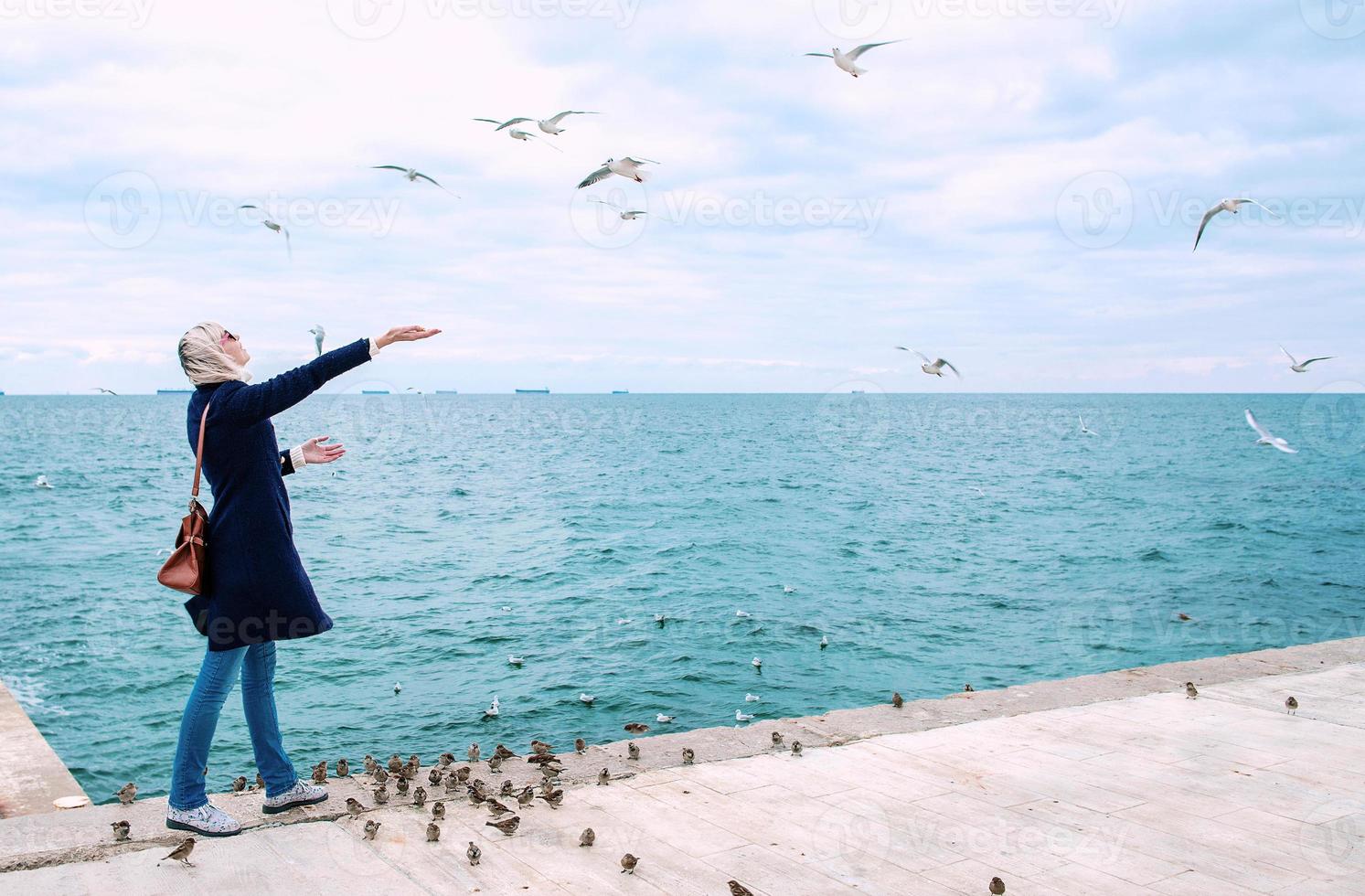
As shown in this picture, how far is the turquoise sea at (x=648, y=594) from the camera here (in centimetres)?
1536

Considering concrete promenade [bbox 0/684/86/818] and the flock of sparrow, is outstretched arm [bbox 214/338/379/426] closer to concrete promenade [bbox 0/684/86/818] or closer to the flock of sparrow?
the flock of sparrow

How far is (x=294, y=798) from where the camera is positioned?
5.79 m

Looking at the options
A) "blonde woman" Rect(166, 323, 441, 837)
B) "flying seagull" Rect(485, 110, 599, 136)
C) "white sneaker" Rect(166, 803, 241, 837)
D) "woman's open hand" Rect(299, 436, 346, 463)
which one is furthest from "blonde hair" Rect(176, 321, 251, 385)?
"flying seagull" Rect(485, 110, 599, 136)

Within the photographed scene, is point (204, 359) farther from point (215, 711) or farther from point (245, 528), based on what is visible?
point (215, 711)

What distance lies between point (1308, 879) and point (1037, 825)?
1.32 meters

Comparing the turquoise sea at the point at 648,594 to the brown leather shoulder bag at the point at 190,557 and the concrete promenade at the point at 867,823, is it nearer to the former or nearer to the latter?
the concrete promenade at the point at 867,823

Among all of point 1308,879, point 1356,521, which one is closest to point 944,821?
point 1308,879

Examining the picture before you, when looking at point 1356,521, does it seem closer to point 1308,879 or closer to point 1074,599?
point 1074,599

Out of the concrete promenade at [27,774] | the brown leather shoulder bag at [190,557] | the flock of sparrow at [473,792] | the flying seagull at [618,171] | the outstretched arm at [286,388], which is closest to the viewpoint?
the outstretched arm at [286,388]

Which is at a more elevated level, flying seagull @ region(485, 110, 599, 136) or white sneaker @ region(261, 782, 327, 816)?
flying seagull @ region(485, 110, 599, 136)

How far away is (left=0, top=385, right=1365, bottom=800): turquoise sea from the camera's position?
1536 cm

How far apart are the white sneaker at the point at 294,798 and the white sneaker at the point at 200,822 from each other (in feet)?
1.18

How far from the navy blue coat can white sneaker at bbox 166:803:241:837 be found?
89cm

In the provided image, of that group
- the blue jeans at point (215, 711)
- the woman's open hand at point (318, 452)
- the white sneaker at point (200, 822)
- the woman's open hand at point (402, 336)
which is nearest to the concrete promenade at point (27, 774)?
the white sneaker at point (200, 822)
